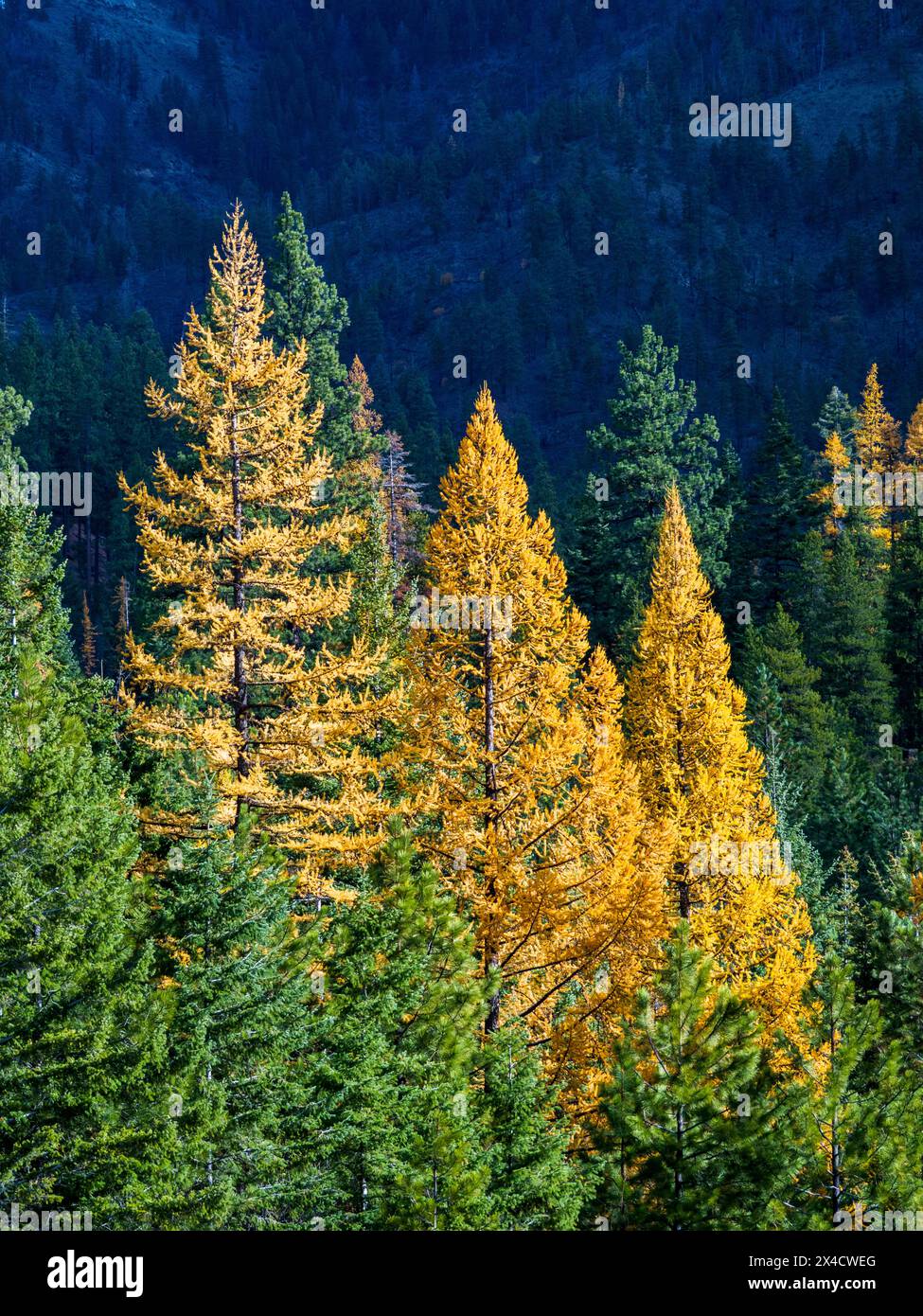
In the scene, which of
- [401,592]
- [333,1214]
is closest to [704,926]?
[333,1214]

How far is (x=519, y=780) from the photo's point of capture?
935 inches

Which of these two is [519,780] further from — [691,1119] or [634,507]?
[634,507]

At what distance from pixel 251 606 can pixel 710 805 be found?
29.3 ft

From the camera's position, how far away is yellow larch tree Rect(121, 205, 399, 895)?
2383 cm

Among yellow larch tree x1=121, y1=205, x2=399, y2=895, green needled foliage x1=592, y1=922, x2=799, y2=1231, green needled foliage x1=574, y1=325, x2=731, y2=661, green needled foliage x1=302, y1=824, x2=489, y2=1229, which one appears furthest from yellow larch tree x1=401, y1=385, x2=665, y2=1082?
green needled foliage x1=574, y1=325, x2=731, y2=661

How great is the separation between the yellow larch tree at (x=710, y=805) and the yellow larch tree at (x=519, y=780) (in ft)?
8.24

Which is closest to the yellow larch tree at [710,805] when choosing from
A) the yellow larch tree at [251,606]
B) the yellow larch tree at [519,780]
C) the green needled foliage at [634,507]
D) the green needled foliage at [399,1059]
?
the yellow larch tree at [519,780]

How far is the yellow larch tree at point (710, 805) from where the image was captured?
1054 inches

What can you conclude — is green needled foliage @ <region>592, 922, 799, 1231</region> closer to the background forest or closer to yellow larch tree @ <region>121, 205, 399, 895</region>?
the background forest

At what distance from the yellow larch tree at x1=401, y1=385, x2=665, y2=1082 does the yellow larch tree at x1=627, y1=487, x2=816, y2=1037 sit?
251cm

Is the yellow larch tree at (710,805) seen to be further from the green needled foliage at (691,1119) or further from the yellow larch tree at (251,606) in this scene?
the green needled foliage at (691,1119)

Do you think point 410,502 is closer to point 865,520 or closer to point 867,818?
point 865,520

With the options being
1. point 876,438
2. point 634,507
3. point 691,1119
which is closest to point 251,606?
point 691,1119

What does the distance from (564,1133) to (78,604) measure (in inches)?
3292
